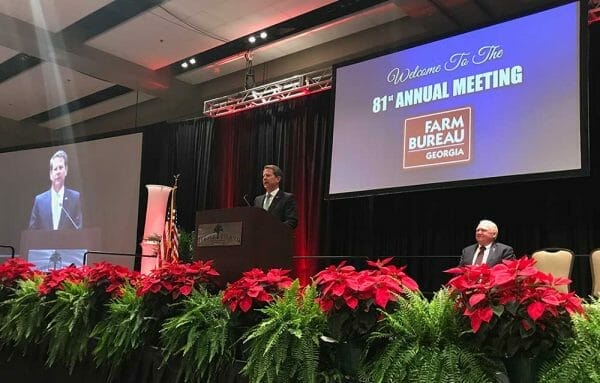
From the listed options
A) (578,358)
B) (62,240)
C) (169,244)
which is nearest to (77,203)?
(62,240)

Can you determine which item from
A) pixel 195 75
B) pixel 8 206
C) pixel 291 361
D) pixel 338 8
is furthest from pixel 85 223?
pixel 291 361

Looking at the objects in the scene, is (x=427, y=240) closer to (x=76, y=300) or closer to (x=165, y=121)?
(x=76, y=300)

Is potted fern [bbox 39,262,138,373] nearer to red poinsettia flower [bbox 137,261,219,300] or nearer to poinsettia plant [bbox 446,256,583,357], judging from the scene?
red poinsettia flower [bbox 137,261,219,300]

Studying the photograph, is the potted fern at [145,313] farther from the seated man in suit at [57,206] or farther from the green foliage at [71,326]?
the seated man in suit at [57,206]

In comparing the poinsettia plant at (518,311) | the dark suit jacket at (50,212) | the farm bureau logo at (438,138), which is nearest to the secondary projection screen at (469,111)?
the farm bureau logo at (438,138)

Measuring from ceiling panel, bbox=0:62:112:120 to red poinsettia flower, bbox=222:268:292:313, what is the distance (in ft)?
24.6

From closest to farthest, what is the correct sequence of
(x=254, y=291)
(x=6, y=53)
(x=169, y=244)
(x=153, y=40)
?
1. (x=254, y=291)
2. (x=169, y=244)
3. (x=153, y=40)
4. (x=6, y=53)

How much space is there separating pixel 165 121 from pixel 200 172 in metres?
1.05

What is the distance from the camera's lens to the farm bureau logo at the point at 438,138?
5.04 m

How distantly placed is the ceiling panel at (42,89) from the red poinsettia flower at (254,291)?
→ 7494 millimetres

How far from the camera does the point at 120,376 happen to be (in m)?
2.47

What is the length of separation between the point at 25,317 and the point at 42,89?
747cm

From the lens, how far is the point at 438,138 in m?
5.19

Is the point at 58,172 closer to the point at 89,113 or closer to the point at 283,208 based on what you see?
the point at 89,113
